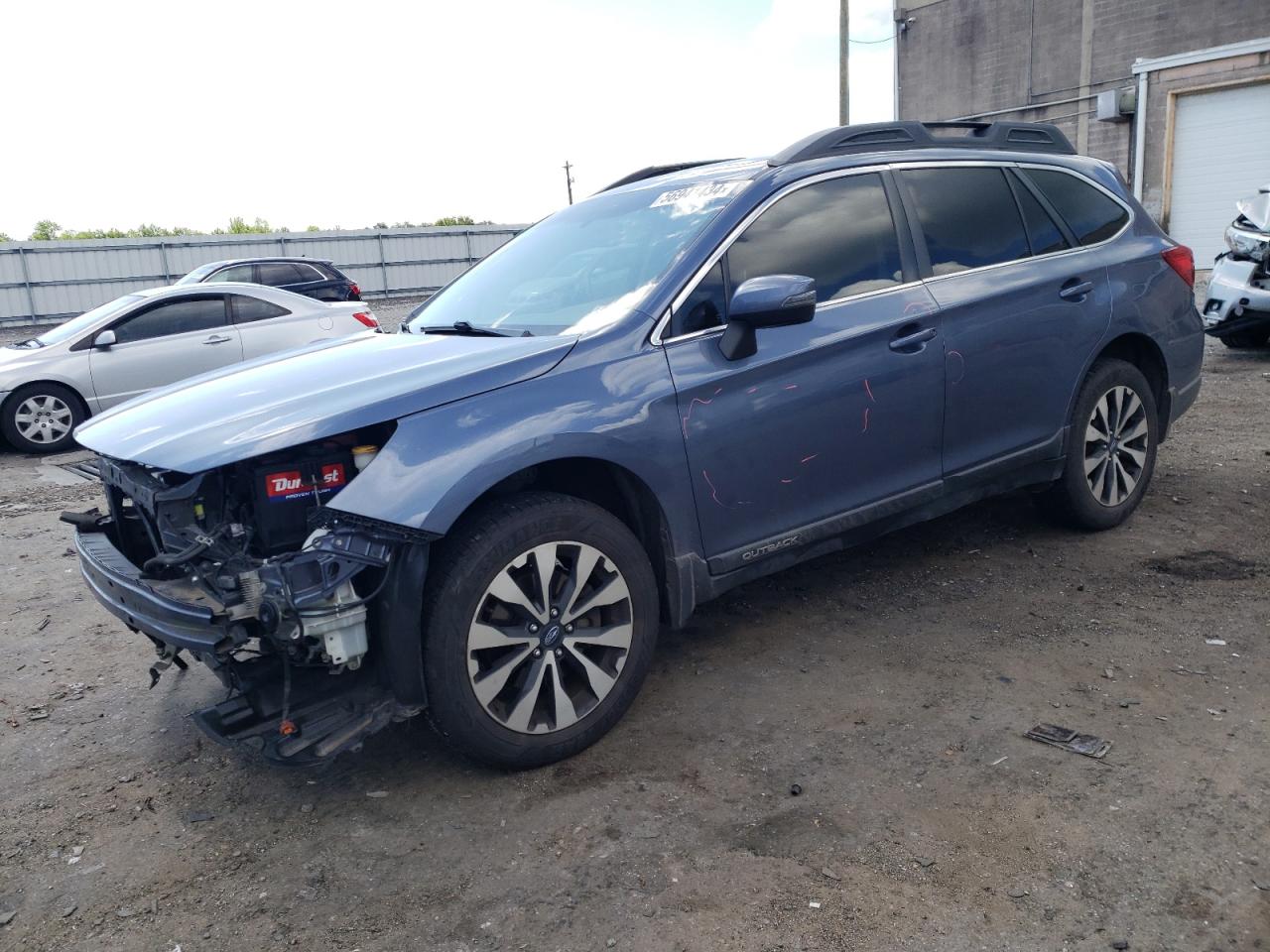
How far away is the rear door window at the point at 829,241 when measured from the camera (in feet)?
12.0

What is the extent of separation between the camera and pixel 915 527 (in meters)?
5.37

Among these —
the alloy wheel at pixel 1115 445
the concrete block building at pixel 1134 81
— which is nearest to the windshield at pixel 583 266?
the alloy wheel at pixel 1115 445

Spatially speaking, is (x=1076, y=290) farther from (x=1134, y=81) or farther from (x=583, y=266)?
(x=1134, y=81)

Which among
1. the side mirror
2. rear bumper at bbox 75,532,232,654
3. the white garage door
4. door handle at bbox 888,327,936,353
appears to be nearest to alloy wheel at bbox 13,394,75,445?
rear bumper at bbox 75,532,232,654

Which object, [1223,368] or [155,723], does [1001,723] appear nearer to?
[155,723]

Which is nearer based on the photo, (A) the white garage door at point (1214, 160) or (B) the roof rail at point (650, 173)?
(B) the roof rail at point (650, 173)

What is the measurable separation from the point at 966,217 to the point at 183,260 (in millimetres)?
27594

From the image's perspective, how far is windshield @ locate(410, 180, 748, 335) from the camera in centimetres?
357

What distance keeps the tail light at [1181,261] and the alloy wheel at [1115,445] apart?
718mm

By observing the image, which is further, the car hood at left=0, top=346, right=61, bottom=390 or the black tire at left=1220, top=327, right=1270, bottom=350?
the black tire at left=1220, top=327, right=1270, bottom=350

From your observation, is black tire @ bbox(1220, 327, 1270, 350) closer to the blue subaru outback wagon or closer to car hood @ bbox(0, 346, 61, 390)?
the blue subaru outback wagon

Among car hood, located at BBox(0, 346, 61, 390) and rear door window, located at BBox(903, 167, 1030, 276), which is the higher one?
rear door window, located at BBox(903, 167, 1030, 276)

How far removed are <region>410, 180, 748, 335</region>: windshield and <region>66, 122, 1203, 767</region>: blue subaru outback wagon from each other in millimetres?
19

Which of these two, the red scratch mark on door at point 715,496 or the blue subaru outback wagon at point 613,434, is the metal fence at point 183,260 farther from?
the red scratch mark on door at point 715,496
